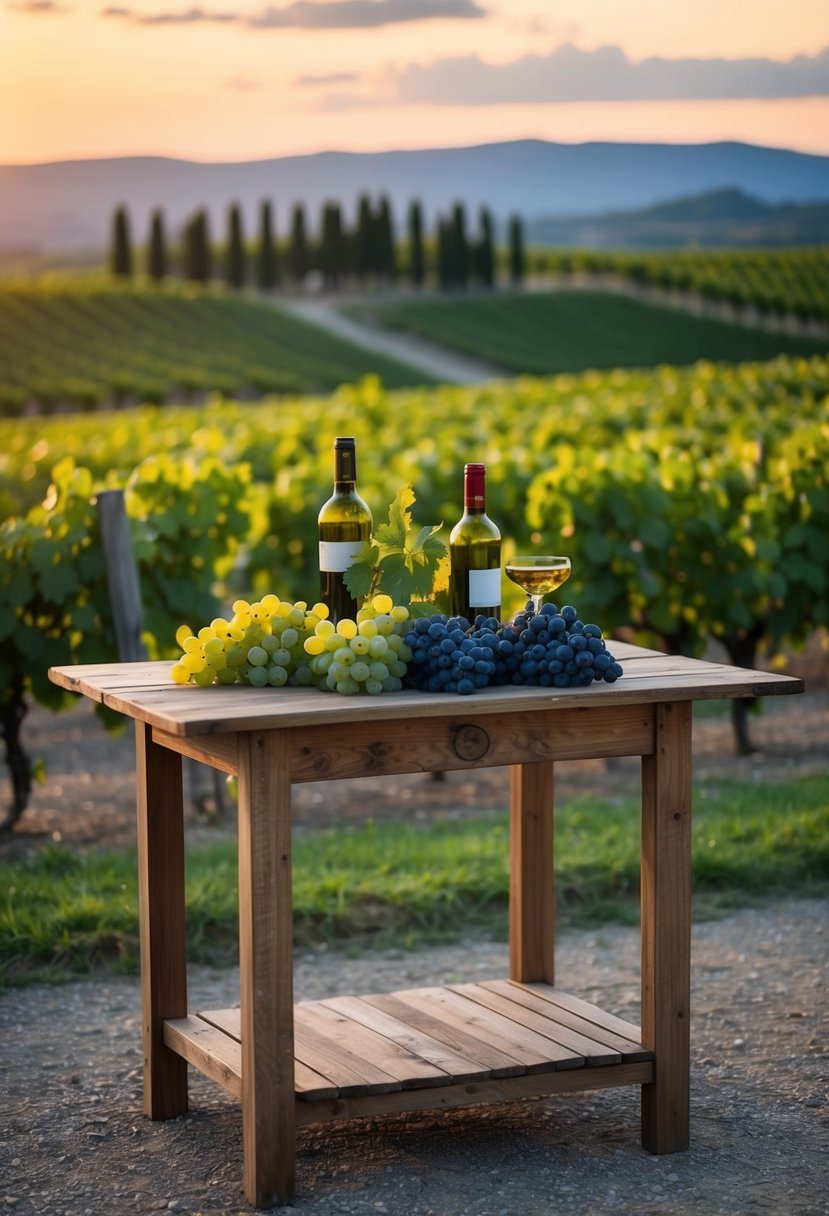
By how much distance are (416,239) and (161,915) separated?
58.4 meters

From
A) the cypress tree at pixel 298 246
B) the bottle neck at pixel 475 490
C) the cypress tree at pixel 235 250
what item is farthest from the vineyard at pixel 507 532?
the cypress tree at pixel 298 246

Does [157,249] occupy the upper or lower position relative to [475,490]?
upper

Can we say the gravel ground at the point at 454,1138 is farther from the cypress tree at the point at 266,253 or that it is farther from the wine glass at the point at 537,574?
the cypress tree at the point at 266,253

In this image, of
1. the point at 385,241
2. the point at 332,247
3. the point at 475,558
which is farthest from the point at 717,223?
the point at 332,247

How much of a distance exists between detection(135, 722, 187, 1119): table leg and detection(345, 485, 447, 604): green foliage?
562mm

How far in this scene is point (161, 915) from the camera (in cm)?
307

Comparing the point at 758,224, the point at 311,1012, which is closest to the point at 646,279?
the point at 758,224

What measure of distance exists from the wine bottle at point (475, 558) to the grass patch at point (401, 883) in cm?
169

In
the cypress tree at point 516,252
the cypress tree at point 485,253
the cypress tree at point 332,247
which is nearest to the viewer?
the cypress tree at point 516,252

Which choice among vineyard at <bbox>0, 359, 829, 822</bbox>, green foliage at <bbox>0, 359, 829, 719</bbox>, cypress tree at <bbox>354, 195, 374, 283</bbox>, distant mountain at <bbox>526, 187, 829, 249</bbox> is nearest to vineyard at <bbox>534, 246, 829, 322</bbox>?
distant mountain at <bbox>526, 187, 829, 249</bbox>

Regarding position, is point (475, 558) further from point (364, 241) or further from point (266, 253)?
point (266, 253)

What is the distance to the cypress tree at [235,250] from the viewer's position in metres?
59.8

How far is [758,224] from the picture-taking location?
1822 cm

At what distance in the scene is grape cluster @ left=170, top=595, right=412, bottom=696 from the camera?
8.52 feet
